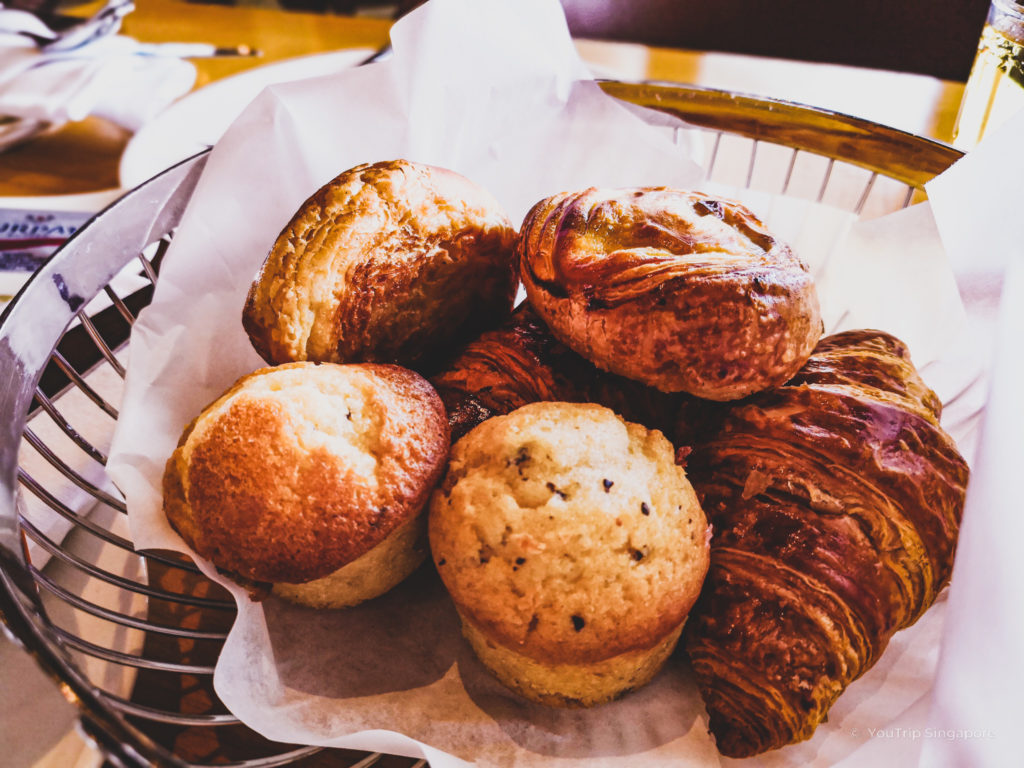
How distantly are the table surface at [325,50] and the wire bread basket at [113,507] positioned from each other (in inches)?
21.2

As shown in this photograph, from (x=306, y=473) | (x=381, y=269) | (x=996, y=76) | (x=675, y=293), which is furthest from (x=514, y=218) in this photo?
(x=996, y=76)

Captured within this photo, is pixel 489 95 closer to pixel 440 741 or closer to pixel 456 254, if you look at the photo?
pixel 456 254

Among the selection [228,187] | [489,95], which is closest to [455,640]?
[228,187]

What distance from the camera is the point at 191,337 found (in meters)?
0.96

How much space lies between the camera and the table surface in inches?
66.2

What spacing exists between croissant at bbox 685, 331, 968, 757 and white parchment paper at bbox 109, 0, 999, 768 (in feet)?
0.23

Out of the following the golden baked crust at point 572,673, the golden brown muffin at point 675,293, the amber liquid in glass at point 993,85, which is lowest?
the golden baked crust at point 572,673

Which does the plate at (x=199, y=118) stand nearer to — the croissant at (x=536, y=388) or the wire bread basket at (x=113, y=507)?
the wire bread basket at (x=113, y=507)

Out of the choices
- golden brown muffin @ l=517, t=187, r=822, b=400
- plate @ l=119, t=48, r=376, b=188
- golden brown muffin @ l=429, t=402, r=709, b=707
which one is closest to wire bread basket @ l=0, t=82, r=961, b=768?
golden brown muffin @ l=429, t=402, r=709, b=707

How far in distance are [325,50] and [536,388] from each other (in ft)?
5.91

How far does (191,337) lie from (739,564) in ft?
2.42

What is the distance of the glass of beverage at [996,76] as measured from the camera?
1.07m

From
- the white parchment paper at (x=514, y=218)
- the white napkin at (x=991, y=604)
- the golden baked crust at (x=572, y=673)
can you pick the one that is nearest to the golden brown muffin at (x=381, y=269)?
the white parchment paper at (x=514, y=218)

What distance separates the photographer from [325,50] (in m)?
2.22
